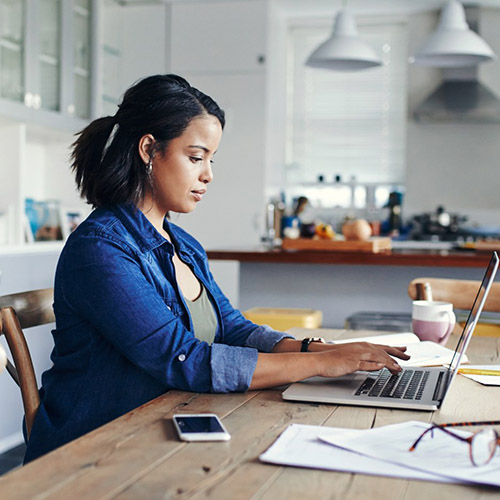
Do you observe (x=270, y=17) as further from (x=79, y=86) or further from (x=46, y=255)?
(x=46, y=255)

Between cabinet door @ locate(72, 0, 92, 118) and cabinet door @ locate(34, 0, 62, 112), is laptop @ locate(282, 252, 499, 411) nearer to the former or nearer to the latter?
cabinet door @ locate(34, 0, 62, 112)

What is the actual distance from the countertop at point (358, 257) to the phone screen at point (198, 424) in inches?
88.4

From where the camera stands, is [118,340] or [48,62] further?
[48,62]

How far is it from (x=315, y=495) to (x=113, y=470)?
0.24 meters

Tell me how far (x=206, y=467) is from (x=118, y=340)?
49 centimetres

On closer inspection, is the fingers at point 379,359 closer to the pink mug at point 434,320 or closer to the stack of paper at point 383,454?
the stack of paper at point 383,454

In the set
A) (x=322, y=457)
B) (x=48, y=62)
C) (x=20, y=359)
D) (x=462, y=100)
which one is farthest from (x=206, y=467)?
(x=462, y=100)

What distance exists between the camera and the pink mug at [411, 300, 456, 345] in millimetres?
1721

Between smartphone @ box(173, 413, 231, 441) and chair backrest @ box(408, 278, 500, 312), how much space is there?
1.40 metres

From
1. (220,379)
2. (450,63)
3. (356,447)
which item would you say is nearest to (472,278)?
(450,63)

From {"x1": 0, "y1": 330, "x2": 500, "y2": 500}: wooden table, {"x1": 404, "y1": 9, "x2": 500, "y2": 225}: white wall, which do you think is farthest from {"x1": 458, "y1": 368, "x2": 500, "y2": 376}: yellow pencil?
{"x1": 404, "y1": 9, "x2": 500, "y2": 225}: white wall

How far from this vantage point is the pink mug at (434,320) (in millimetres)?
1721

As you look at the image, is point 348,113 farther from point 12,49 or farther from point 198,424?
point 198,424

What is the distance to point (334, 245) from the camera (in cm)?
350
